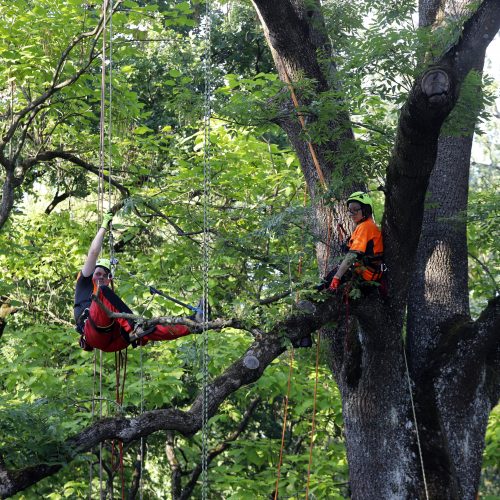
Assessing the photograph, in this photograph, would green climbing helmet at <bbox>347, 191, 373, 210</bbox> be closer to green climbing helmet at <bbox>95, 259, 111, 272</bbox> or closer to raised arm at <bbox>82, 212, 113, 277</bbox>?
raised arm at <bbox>82, 212, 113, 277</bbox>

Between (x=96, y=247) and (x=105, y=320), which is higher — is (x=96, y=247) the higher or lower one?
the higher one

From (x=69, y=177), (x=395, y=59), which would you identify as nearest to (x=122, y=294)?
(x=69, y=177)

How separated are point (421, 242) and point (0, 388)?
625 cm

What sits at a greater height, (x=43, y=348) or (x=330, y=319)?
(x=43, y=348)

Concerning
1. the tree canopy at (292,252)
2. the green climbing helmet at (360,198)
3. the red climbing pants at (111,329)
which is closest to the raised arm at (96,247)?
the red climbing pants at (111,329)

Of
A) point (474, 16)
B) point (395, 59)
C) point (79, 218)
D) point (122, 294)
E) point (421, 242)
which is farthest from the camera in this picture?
point (79, 218)

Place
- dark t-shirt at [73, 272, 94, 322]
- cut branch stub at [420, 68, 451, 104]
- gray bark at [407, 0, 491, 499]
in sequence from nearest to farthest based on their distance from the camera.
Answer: cut branch stub at [420, 68, 451, 104] < gray bark at [407, 0, 491, 499] < dark t-shirt at [73, 272, 94, 322]

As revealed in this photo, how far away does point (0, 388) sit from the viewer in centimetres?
1074

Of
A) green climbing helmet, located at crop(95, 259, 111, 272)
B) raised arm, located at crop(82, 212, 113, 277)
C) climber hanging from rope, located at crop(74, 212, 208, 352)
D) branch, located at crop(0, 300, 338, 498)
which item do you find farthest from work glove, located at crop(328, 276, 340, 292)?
green climbing helmet, located at crop(95, 259, 111, 272)

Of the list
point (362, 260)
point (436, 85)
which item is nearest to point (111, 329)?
point (362, 260)

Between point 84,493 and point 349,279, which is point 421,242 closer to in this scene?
point 349,279

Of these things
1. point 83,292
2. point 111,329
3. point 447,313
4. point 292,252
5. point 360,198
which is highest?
point 292,252

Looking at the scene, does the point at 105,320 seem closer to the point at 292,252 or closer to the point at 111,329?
the point at 111,329

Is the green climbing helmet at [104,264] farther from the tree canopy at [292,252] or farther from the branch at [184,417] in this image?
the branch at [184,417]
